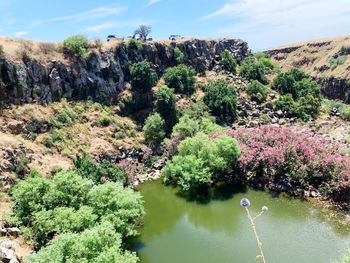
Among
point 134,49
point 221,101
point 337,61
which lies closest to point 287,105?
point 221,101

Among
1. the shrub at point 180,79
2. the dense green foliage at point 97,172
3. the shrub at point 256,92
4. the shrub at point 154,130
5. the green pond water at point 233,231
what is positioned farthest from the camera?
the shrub at point 256,92

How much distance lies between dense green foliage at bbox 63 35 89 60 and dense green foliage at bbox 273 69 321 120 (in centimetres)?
4629

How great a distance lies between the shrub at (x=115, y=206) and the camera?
21531mm

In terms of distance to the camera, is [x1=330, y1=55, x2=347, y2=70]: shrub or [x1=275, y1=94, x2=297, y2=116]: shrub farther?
[x1=330, y1=55, x2=347, y2=70]: shrub

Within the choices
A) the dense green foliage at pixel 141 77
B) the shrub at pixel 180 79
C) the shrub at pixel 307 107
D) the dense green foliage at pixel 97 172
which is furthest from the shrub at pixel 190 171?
the shrub at pixel 307 107

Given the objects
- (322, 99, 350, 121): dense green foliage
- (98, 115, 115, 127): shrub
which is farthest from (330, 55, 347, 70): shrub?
(98, 115, 115, 127): shrub

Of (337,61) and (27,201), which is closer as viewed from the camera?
(27,201)

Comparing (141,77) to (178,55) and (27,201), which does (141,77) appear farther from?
(27,201)

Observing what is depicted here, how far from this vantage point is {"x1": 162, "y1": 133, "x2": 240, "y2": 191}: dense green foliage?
33.1 m

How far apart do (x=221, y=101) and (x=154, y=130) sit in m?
18.1

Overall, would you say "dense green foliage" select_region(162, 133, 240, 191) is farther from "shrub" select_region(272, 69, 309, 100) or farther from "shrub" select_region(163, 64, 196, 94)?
"shrub" select_region(272, 69, 309, 100)

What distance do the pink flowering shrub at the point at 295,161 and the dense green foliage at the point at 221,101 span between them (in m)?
16.4

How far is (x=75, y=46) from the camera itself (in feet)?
147

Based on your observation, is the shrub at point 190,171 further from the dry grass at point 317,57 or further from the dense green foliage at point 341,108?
the dry grass at point 317,57
